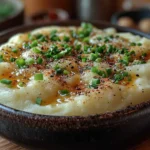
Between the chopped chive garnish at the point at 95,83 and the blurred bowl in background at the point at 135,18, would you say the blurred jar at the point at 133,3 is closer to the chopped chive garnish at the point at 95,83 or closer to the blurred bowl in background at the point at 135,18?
the blurred bowl in background at the point at 135,18

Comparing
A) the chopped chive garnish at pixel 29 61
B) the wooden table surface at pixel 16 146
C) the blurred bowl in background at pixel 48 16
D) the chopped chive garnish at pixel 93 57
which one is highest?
the blurred bowl in background at pixel 48 16

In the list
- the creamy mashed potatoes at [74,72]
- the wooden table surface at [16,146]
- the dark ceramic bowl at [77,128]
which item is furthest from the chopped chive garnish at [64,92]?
the wooden table surface at [16,146]

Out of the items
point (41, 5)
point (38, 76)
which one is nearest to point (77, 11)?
point (41, 5)

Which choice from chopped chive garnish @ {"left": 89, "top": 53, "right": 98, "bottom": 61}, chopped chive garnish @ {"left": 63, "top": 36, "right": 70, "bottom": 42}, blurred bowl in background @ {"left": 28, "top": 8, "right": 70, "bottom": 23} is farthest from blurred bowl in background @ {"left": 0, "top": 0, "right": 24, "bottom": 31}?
chopped chive garnish @ {"left": 89, "top": 53, "right": 98, "bottom": 61}

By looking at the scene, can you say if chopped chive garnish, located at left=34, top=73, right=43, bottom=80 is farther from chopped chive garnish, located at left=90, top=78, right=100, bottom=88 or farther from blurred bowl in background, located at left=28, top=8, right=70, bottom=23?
blurred bowl in background, located at left=28, top=8, right=70, bottom=23

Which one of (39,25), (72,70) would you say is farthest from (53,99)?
(39,25)

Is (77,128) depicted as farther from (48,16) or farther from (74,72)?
(48,16)
